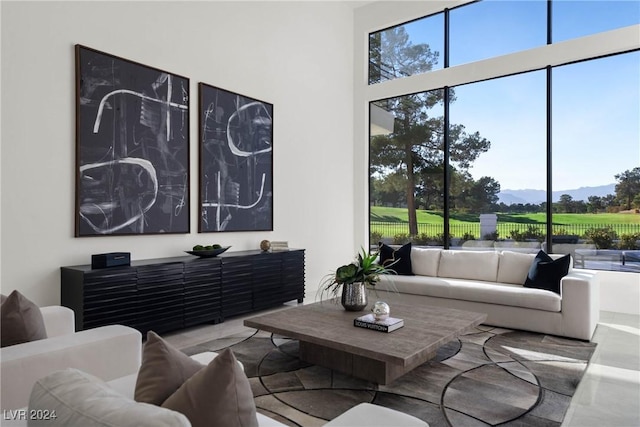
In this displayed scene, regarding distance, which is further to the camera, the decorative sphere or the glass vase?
the glass vase

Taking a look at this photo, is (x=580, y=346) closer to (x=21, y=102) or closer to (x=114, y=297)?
(x=114, y=297)

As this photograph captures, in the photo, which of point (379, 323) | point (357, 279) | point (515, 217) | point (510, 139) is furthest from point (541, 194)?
point (379, 323)

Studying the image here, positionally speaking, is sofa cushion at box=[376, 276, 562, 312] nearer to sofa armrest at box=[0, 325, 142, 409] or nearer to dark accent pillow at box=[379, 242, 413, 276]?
dark accent pillow at box=[379, 242, 413, 276]

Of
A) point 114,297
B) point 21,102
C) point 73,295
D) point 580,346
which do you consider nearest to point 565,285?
point 580,346

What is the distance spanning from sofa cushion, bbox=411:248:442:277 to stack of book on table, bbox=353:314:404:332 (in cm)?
233

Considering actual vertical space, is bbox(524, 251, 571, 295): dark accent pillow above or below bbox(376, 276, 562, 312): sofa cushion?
above

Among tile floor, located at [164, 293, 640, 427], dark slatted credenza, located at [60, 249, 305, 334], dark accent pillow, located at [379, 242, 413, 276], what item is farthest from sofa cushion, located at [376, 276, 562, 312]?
dark slatted credenza, located at [60, 249, 305, 334]

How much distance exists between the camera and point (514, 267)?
15.5ft

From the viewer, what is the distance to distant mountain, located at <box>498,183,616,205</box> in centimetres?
520

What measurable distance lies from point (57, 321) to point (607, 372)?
381 cm

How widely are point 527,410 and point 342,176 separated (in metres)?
4.88

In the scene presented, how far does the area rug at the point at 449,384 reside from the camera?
7.97ft

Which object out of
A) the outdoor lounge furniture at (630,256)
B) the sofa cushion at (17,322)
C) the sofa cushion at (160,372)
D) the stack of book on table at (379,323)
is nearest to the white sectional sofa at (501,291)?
the outdoor lounge furniture at (630,256)

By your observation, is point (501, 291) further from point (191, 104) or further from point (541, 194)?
point (191, 104)
